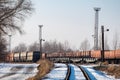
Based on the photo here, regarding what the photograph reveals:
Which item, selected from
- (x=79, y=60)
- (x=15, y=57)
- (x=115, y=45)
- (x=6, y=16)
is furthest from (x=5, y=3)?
(x=115, y=45)

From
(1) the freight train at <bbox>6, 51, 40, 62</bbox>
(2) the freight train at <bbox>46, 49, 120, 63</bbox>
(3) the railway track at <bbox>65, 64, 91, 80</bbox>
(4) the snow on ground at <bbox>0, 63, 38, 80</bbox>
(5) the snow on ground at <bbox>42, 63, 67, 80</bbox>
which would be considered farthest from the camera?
(1) the freight train at <bbox>6, 51, 40, 62</bbox>

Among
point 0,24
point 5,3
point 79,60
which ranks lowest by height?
point 79,60

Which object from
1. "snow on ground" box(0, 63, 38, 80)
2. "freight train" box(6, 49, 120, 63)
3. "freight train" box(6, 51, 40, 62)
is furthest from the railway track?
"freight train" box(6, 51, 40, 62)

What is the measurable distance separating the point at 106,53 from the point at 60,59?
18.5 m

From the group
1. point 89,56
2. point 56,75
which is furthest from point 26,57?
point 56,75

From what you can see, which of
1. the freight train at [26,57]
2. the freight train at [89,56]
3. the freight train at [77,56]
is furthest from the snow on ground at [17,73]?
the freight train at [26,57]

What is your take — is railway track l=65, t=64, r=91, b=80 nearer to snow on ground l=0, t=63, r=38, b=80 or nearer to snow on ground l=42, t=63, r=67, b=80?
snow on ground l=42, t=63, r=67, b=80

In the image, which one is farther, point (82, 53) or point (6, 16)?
point (82, 53)

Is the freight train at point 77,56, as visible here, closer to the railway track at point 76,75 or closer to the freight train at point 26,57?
the freight train at point 26,57

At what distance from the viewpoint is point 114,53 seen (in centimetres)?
6206

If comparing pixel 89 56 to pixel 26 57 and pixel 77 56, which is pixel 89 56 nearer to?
pixel 77 56

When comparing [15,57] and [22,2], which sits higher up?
[22,2]

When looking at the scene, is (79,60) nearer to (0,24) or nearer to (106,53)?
(106,53)

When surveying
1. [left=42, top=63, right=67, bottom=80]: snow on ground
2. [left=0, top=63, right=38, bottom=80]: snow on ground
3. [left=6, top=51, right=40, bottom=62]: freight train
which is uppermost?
[left=6, top=51, right=40, bottom=62]: freight train
